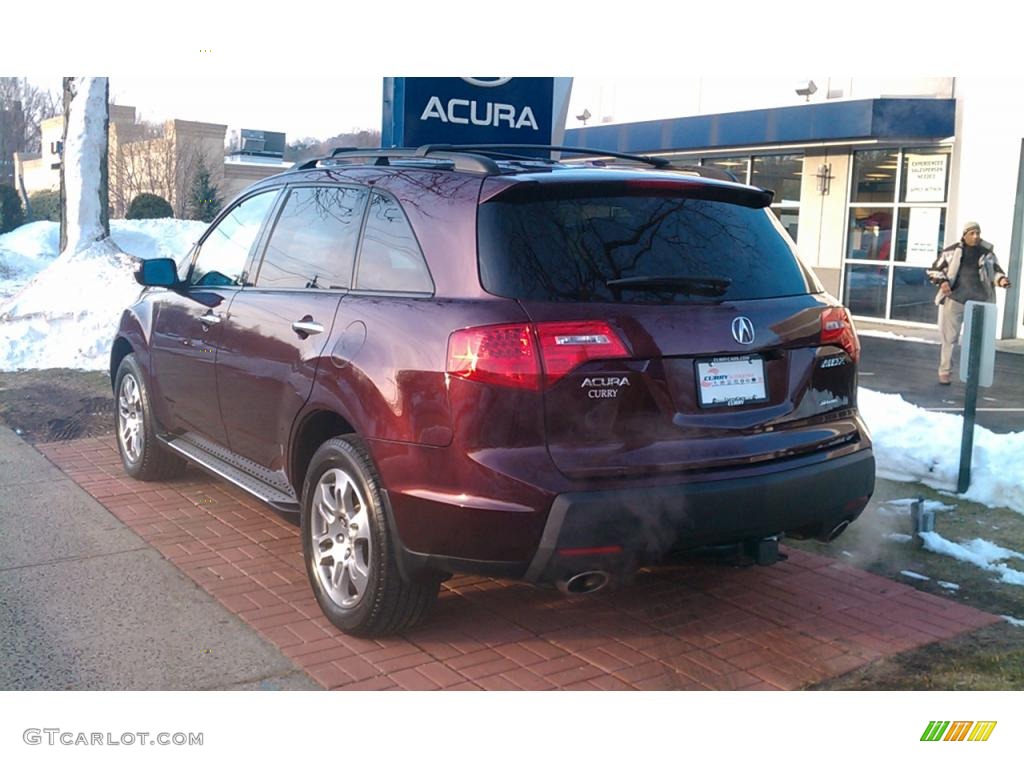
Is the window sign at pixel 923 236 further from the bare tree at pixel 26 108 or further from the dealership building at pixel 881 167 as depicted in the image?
the bare tree at pixel 26 108

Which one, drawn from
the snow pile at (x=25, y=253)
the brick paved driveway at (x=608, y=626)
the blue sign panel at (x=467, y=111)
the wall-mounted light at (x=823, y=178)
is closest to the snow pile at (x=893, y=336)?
the wall-mounted light at (x=823, y=178)

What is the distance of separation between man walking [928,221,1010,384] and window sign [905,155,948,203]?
223 inches

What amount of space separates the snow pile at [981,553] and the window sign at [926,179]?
12.8 m

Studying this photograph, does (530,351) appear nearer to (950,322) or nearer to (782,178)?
(950,322)

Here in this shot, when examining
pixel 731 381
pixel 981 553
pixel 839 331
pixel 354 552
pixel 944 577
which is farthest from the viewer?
pixel 981 553

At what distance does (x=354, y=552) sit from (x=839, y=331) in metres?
2.07

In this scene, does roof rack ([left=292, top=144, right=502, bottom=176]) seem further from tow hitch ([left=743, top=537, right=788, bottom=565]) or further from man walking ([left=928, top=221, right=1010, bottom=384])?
man walking ([left=928, top=221, right=1010, bottom=384])

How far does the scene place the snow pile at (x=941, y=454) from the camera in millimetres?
6055

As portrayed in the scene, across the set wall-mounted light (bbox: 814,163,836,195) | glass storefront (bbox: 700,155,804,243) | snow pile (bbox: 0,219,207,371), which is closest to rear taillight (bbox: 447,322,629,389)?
snow pile (bbox: 0,219,207,371)

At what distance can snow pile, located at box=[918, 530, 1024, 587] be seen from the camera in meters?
4.91

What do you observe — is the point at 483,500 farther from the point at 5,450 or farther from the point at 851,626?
the point at 5,450

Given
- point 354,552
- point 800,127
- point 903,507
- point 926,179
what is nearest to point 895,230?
point 926,179

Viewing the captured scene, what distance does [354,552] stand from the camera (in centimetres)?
406

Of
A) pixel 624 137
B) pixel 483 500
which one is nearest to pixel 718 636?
pixel 483 500
